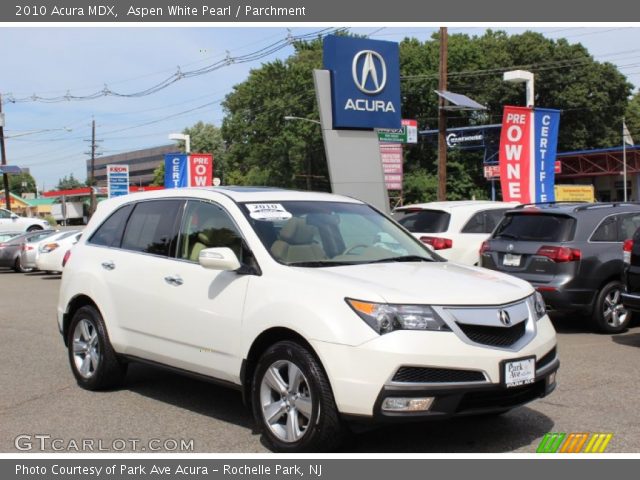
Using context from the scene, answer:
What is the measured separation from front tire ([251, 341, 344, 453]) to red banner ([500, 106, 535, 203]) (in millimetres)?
13360

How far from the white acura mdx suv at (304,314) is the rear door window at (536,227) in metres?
4.17

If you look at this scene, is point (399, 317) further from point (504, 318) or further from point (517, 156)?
point (517, 156)

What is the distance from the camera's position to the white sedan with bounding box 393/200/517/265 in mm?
12422

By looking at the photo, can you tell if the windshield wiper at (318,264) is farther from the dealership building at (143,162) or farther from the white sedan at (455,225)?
the dealership building at (143,162)

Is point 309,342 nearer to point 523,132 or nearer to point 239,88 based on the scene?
point 523,132

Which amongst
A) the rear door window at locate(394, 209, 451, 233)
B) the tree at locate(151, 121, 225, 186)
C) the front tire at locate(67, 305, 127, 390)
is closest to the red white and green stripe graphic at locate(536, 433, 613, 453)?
the front tire at locate(67, 305, 127, 390)

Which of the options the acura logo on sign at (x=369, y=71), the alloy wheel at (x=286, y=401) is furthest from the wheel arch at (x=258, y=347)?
the acura logo on sign at (x=369, y=71)

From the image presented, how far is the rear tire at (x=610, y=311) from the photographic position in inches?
379

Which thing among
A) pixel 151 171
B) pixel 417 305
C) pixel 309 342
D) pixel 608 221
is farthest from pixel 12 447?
pixel 151 171

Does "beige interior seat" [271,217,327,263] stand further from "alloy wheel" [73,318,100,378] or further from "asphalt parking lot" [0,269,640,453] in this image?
"alloy wheel" [73,318,100,378]

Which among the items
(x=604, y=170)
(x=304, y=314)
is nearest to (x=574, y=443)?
(x=304, y=314)

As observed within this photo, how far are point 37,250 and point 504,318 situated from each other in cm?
2037

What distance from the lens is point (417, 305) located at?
14.7 ft

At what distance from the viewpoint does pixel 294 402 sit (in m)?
4.77
